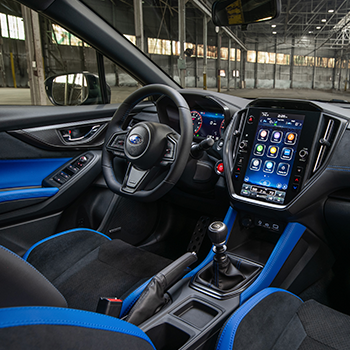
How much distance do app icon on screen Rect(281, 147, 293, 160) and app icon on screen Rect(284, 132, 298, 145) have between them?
28 mm

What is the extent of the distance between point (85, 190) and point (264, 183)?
1.21m

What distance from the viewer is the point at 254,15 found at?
5.41ft

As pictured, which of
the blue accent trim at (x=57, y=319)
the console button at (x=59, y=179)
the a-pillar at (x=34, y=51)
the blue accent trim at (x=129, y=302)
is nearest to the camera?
the blue accent trim at (x=57, y=319)

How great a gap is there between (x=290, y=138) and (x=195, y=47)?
58.3 ft

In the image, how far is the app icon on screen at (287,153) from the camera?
4.73ft

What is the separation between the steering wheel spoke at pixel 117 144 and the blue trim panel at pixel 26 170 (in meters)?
0.52

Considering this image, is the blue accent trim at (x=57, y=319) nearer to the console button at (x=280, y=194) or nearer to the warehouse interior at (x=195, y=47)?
the console button at (x=280, y=194)

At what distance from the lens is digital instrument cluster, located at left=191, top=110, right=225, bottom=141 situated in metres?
1.92

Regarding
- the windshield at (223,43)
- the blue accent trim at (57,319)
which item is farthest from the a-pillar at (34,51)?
the blue accent trim at (57,319)

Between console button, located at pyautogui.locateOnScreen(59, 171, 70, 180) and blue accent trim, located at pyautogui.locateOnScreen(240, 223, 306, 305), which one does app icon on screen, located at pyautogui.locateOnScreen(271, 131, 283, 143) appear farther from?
console button, located at pyautogui.locateOnScreen(59, 171, 70, 180)

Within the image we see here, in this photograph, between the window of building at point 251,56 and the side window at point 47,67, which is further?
the window of building at point 251,56

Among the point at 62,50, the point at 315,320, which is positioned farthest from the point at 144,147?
the point at 62,50

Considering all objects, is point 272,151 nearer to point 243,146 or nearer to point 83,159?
point 243,146

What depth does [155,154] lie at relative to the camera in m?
1.53
